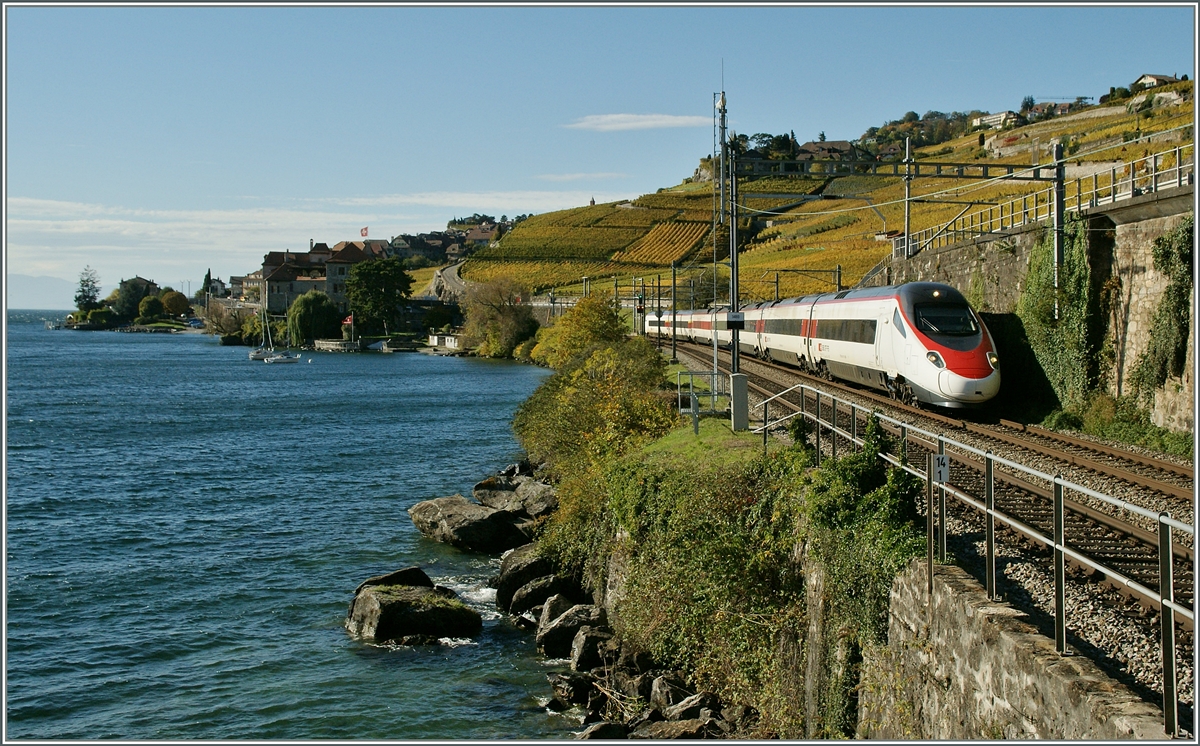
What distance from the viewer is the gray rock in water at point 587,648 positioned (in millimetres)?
17906

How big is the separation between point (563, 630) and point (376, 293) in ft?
409

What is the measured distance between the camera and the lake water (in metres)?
17.1

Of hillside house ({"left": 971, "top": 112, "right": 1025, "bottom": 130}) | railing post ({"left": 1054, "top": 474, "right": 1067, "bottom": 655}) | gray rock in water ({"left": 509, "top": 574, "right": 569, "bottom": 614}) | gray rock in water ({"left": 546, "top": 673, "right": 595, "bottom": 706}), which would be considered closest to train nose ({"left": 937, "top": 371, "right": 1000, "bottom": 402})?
gray rock in water ({"left": 509, "top": 574, "right": 569, "bottom": 614})

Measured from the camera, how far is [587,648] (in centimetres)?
1808

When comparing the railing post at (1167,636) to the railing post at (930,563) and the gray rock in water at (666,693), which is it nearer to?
the railing post at (930,563)

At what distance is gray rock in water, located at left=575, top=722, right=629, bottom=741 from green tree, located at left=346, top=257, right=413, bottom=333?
128545mm

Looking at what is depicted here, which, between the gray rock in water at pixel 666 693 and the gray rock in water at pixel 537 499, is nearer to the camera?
the gray rock in water at pixel 666 693

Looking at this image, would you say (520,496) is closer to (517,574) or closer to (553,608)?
(517,574)

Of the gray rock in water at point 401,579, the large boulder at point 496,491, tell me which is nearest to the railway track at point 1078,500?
the gray rock in water at point 401,579

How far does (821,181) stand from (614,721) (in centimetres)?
12051

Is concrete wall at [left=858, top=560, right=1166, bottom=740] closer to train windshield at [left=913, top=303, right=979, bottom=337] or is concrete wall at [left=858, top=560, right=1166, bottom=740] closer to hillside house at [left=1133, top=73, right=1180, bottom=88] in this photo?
train windshield at [left=913, top=303, right=979, bottom=337]

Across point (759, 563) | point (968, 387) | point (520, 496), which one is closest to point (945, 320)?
point (968, 387)

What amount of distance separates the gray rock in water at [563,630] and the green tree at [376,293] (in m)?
124

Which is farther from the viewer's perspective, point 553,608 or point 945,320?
point 945,320
